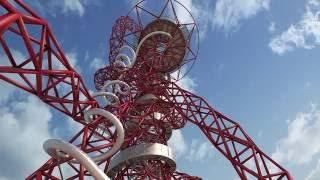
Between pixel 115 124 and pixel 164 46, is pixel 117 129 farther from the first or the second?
pixel 164 46

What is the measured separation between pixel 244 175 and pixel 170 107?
914 cm

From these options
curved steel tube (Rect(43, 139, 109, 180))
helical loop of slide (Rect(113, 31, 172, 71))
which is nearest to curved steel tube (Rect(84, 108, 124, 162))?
curved steel tube (Rect(43, 139, 109, 180))

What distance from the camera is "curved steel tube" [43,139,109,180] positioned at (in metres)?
17.7

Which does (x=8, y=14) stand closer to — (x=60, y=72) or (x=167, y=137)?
(x=60, y=72)

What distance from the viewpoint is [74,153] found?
18391mm

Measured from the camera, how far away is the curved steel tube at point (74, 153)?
17.7m

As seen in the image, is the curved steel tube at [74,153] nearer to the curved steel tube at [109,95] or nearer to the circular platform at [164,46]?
the curved steel tube at [109,95]

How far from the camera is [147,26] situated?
136ft

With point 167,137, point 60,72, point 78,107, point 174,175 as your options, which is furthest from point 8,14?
point 167,137

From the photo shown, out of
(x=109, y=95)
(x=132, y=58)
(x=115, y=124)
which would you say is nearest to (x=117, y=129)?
(x=115, y=124)

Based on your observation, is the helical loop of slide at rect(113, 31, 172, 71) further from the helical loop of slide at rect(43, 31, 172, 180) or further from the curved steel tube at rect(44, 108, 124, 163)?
the curved steel tube at rect(44, 108, 124, 163)

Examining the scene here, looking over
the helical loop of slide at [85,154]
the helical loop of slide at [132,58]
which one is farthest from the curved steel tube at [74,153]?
the helical loop of slide at [132,58]

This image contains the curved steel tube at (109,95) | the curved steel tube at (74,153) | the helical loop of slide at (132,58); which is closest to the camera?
the curved steel tube at (74,153)

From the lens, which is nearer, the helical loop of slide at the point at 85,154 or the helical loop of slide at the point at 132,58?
the helical loop of slide at the point at 85,154
